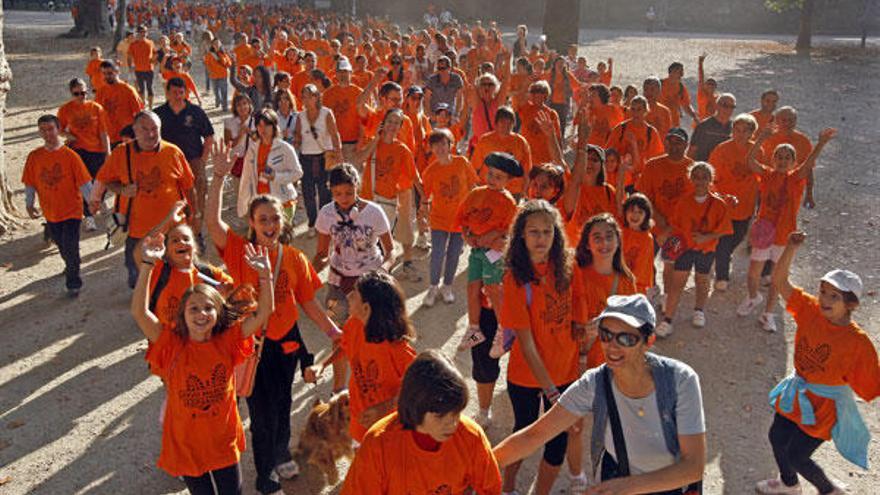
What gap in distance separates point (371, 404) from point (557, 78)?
10.8 m

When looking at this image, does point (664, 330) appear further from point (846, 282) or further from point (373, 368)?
point (373, 368)

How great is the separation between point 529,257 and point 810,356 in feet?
6.23

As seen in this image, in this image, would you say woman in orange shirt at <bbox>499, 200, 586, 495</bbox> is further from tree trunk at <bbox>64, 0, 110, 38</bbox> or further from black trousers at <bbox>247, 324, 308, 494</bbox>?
tree trunk at <bbox>64, 0, 110, 38</bbox>

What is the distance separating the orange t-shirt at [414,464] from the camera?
9.59ft

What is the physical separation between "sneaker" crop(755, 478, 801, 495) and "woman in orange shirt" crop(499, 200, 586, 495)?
1650mm

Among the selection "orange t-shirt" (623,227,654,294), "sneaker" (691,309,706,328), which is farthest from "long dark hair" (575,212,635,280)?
"sneaker" (691,309,706,328)

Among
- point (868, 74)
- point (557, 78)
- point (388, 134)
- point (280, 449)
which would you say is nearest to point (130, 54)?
point (557, 78)

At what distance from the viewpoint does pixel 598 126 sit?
31.8ft

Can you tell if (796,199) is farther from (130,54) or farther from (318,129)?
(130,54)

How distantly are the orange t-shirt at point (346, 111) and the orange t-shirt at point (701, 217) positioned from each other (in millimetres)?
4715

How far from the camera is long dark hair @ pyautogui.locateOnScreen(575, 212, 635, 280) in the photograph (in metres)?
4.68

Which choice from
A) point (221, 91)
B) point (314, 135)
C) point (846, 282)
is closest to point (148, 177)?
point (314, 135)

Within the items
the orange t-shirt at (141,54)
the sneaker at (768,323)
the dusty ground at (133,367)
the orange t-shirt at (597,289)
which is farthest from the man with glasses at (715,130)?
the orange t-shirt at (141,54)

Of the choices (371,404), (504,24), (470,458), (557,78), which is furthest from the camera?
(504,24)
